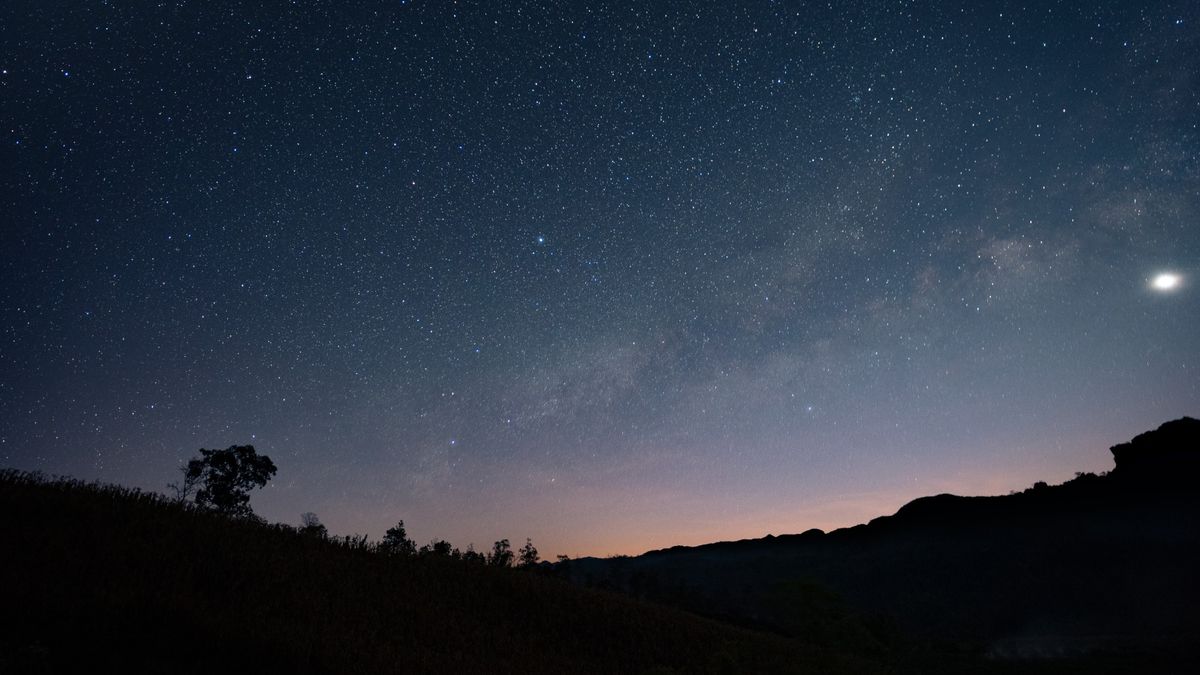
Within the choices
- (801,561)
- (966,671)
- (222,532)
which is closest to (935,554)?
(801,561)

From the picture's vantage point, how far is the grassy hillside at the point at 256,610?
25.8 ft

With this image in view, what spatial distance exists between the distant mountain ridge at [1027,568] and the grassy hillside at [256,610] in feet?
24.9

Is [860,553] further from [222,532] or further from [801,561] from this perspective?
[222,532]

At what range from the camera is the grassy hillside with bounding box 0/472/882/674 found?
25.8 ft

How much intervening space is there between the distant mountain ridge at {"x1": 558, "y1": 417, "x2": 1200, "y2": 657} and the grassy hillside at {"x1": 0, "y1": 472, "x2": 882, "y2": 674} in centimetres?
760

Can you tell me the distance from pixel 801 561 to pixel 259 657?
92473 mm

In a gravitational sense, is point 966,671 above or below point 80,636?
below

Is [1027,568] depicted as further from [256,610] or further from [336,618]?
[256,610]

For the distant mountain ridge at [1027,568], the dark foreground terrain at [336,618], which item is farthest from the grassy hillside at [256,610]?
the distant mountain ridge at [1027,568]

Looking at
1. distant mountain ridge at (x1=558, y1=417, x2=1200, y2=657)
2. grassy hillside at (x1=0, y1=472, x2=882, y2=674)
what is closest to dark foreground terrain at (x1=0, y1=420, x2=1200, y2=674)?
grassy hillside at (x1=0, y1=472, x2=882, y2=674)

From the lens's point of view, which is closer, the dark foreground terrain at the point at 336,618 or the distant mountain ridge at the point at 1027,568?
the dark foreground terrain at the point at 336,618

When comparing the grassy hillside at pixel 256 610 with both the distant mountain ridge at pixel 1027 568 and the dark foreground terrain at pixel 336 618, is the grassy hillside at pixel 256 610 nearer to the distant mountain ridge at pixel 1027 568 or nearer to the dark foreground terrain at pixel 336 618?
the dark foreground terrain at pixel 336 618

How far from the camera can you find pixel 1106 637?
42750 millimetres

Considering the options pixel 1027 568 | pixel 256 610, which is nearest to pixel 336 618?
pixel 256 610
